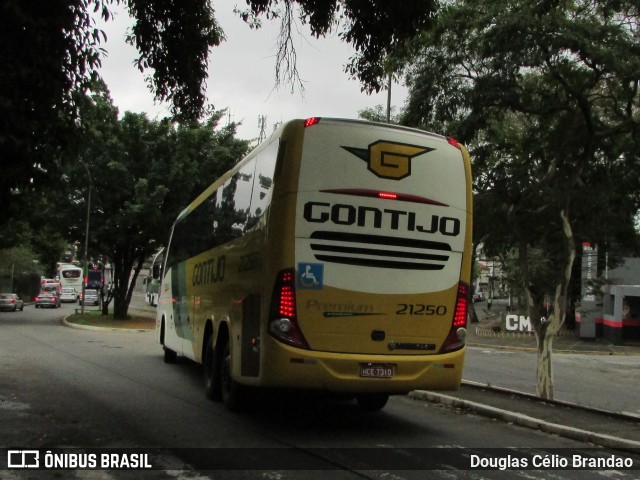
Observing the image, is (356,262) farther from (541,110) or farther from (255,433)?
(541,110)

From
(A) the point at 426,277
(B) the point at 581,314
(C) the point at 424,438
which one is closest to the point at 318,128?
(A) the point at 426,277

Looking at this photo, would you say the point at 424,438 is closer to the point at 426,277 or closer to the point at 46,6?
the point at 426,277

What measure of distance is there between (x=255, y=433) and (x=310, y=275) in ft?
6.33

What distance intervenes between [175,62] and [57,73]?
309cm

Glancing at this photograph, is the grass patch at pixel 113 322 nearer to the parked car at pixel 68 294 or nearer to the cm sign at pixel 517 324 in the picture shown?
the cm sign at pixel 517 324

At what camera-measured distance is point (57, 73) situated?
275 inches

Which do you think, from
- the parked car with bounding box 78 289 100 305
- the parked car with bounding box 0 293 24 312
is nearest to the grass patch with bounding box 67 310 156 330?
the parked car with bounding box 0 293 24 312

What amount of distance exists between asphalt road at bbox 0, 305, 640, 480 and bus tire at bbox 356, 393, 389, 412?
131 millimetres

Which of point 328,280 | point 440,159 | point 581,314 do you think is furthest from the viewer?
point 581,314

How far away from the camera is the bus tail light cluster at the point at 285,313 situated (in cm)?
731

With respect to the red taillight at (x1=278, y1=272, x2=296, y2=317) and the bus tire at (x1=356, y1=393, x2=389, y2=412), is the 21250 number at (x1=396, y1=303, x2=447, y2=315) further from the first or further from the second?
the bus tire at (x1=356, y1=393, x2=389, y2=412)

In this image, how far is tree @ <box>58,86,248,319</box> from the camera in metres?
29.7

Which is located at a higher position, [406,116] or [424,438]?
[406,116]

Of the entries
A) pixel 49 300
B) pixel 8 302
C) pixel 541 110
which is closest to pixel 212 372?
pixel 541 110
